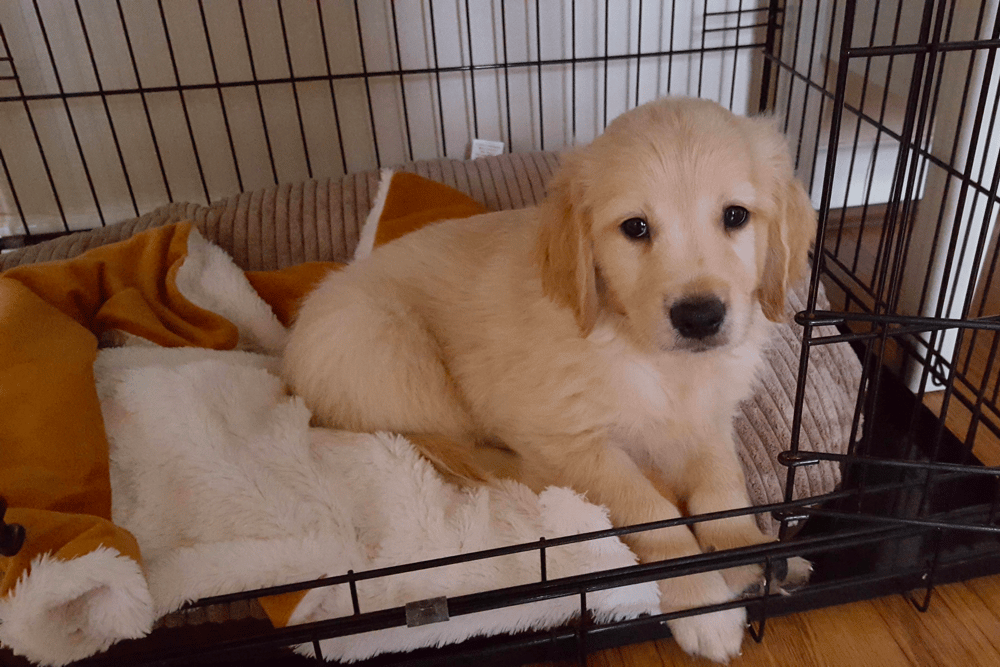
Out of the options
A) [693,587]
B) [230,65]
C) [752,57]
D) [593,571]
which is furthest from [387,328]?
[752,57]

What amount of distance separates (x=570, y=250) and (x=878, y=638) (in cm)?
93

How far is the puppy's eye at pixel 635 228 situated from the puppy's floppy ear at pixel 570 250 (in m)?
0.08

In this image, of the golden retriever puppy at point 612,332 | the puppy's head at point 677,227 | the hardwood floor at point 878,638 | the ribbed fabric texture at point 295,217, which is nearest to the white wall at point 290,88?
the ribbed fabric texture at point 295,217

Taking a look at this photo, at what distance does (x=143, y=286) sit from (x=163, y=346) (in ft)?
0.77

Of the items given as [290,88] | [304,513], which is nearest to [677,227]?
[304,513]

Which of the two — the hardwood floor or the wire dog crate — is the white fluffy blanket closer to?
the hardwood floor

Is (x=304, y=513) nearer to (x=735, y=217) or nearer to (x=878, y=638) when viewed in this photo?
(x=735, y=217)

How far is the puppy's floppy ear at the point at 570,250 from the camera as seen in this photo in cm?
132

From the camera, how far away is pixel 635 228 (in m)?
1.27

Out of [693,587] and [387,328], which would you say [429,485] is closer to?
[387,328]

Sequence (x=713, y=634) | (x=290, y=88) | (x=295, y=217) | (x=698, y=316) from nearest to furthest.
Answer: (x=698, y=316)
(x=713, y=634)
(x=295, y=217)
(x=290, y=88)

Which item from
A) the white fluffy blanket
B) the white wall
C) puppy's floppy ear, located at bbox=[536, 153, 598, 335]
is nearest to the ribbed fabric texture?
the white wall

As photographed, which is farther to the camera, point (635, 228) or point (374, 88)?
point (374, 88)

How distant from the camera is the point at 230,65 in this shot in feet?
9.60
